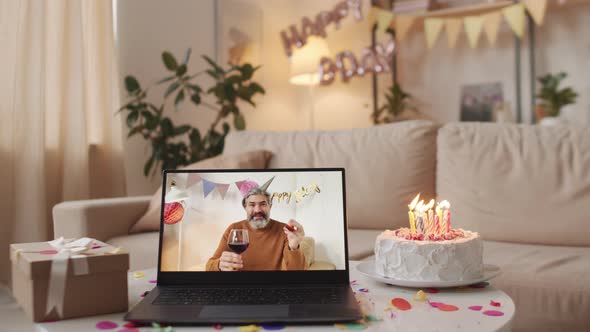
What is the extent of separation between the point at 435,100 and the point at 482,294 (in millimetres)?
→ 3440

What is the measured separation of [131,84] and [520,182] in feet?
6.34

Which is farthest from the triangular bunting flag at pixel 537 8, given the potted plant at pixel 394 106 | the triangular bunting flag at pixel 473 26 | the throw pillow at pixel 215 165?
the throw pillow at pixel 215 165

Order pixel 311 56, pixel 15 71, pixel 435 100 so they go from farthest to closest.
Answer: pixel 435 100
pixel 311 56
pixel 15 71

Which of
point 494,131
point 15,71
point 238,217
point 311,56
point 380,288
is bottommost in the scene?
point 380,288

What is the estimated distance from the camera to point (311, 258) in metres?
1.00

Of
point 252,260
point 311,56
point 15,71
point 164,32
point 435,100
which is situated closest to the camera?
point 252,260

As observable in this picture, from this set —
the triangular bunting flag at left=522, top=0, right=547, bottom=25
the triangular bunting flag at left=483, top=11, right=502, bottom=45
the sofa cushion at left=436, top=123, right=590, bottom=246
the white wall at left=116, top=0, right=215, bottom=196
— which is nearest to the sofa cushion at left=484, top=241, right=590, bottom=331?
the sofa cushion at left=436, top=123, right=590, bottom=246

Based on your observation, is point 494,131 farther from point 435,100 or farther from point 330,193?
point 435,100

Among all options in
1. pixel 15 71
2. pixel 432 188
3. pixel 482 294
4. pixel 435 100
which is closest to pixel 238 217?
pixel 482 294

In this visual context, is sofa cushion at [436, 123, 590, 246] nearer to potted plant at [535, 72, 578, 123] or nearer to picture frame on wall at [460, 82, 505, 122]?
potted plant at [535, 72, 578, 123]

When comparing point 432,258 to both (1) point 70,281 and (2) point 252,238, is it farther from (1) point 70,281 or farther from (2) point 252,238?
(1) point 70,281

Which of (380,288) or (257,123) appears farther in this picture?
(257,123)

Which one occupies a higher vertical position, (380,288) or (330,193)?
(330,193)

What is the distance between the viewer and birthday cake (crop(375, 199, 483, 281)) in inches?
40.2
